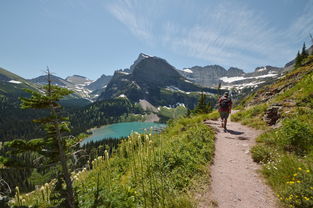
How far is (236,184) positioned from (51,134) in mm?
6245

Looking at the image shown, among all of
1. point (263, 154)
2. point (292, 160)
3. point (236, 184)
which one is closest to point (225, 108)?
point (263, 154)

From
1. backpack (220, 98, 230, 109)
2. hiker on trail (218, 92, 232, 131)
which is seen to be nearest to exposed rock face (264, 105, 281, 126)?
hiker on trail (218, 92, 232, 131)

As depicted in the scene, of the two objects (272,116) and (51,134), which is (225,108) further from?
(51,134)

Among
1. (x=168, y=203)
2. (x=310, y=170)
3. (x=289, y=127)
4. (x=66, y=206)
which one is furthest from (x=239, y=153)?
(x=66, y=206)

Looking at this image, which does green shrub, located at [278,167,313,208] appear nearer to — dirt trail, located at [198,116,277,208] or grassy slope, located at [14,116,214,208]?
dirt trail, located at [198,116,277,208]

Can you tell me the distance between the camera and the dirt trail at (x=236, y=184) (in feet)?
15.6

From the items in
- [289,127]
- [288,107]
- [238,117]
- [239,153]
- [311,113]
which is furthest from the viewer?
[238,117]

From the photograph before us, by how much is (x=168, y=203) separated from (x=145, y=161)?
2579mm

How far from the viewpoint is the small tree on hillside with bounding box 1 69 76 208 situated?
407cm

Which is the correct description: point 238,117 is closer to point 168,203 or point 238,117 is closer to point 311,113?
point 311,113

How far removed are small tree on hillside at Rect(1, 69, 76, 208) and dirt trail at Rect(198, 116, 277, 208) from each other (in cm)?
384

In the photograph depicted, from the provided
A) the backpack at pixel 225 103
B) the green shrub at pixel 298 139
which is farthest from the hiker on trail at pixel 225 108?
the green shrub at pixel 298 139

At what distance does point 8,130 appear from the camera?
182 metres

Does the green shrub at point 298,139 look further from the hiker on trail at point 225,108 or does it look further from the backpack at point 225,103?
the backpack at point 225,103
